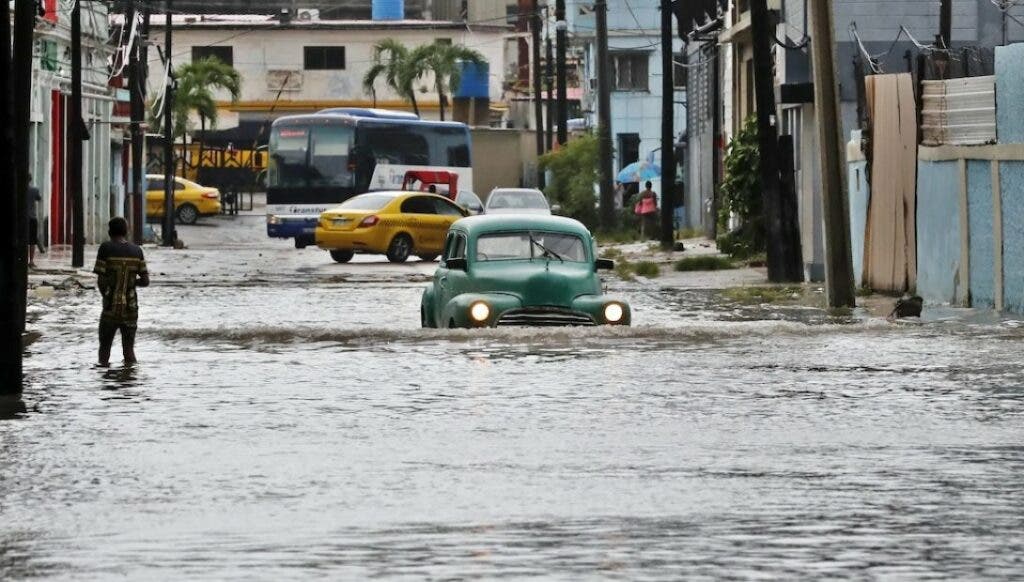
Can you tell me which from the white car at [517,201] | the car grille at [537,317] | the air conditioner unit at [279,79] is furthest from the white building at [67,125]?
the air conditioner unit at [279,79]

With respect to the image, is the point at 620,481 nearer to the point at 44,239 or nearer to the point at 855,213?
the point at 855,213

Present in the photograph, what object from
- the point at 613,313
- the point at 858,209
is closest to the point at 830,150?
the point at 858,209

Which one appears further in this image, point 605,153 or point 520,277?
point 605,153

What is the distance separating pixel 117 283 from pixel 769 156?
15747 mm

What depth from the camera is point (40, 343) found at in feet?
71.1

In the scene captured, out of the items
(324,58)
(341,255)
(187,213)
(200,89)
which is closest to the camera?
(341,255)

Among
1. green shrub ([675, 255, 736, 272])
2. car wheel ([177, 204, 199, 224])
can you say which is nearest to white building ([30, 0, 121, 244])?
car wheel ([177, 204, 199, 224])

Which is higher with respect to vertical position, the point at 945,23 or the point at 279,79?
the point at 279,79

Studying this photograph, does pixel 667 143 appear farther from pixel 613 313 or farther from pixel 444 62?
pixel 444 62

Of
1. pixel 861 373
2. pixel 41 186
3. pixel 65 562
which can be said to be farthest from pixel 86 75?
pixel 65 562

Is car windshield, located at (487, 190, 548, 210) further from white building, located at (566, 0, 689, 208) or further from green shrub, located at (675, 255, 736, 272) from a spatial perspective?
white building, located at (566, 0, 689, 208)

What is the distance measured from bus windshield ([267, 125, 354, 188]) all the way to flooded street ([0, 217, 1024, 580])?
3024 cm

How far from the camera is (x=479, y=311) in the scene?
20.9 meters

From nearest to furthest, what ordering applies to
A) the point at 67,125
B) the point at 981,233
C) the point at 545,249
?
the point at 545,249 < the point at 981,233 < the point at 67,125
